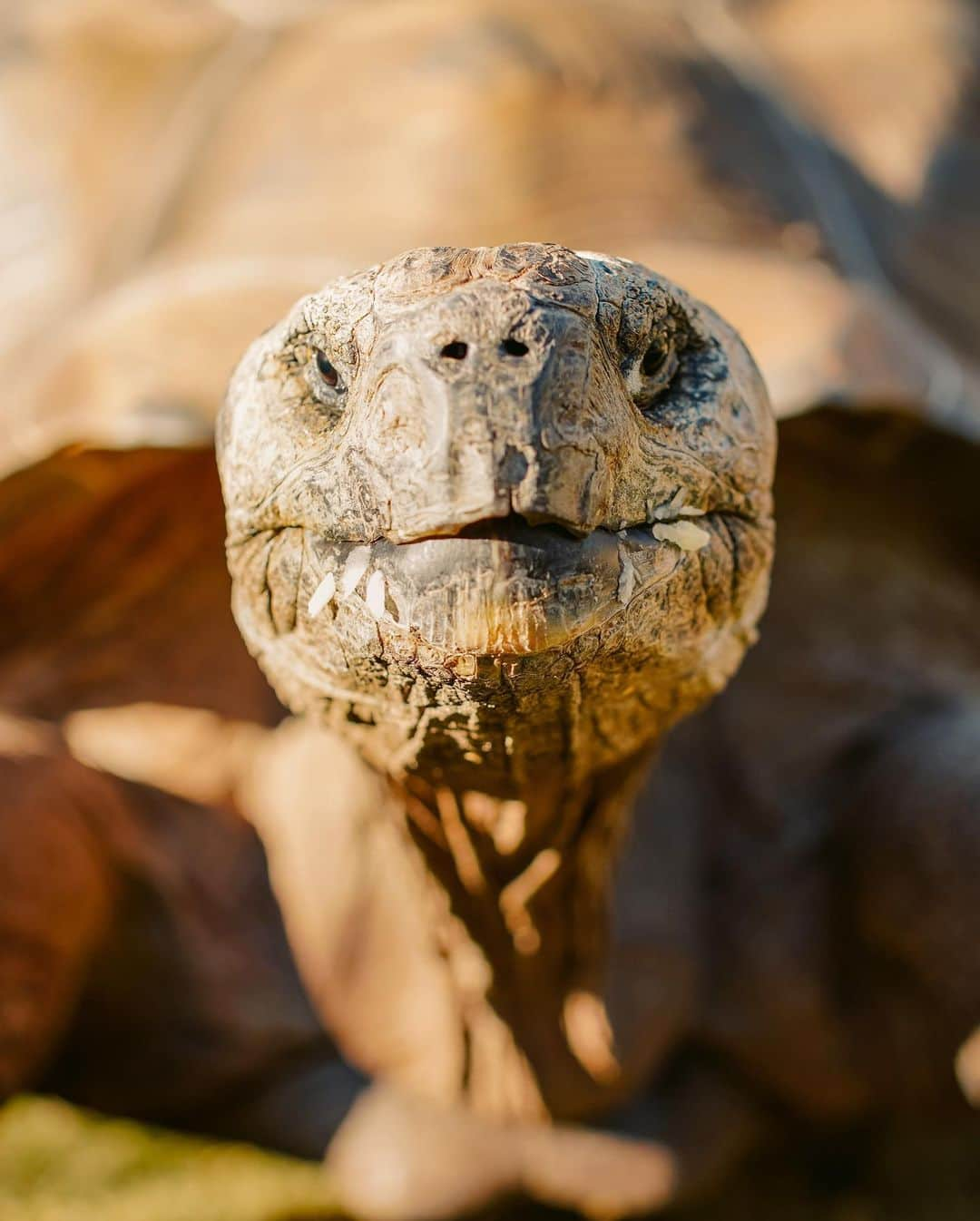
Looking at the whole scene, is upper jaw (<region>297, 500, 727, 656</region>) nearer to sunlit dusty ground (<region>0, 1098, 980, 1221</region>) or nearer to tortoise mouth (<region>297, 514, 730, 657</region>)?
tortoise mouth (<region>297, 514, 730, 657</region>)

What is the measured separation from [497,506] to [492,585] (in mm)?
64

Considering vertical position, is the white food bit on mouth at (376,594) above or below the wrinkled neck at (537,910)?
above

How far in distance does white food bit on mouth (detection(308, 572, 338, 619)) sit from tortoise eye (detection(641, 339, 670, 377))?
36 centimetres

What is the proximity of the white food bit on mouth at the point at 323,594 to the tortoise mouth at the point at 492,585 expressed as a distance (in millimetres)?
13

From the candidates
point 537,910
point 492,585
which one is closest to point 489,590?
point 492,585

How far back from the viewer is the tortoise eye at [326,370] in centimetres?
129

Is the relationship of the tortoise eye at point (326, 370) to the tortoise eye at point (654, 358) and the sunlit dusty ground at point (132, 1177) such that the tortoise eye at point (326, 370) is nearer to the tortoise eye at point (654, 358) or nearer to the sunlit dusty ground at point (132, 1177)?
the tortoise eye at point (654, 358)

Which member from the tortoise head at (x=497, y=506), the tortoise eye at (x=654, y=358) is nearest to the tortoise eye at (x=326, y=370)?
the tortoise head at (x=497, y=506)

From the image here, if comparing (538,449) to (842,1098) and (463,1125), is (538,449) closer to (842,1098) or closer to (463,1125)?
(463,1125)

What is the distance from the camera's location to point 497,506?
3.51ft

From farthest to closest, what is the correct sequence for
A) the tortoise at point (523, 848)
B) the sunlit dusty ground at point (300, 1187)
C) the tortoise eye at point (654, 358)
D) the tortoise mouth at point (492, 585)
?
the sunlit dusty ground at point (300, 1187) → the tortoise at point (523, 848) → the tortoise eye at point (654, 358) → the tortoise mouth at point (492, 585)

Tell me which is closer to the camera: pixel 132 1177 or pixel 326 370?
pixel 326 370

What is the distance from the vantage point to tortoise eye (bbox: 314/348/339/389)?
1.29 m

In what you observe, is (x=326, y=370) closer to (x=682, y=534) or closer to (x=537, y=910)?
(x=682, y=534)
